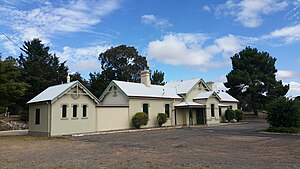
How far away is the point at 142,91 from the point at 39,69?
20.8 meters

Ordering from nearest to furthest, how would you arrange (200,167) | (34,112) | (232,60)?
(200,167) → (34,112) → (232,60)

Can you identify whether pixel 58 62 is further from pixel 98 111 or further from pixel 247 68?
pixel 247 68

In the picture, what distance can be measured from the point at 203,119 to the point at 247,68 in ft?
66.9

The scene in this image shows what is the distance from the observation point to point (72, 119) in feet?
77.3

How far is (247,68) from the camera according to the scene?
49.9 meters

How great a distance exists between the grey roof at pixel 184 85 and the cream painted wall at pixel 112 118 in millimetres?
9940

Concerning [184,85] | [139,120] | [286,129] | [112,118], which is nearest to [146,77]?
[184,85]

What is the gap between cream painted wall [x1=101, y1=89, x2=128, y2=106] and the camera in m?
29.3

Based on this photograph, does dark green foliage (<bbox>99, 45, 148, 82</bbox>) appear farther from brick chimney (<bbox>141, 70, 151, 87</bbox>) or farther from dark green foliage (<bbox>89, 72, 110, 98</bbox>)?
brick chimney (<bbox>141, 70, 151, 87</bbox>)

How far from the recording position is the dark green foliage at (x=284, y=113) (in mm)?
21359

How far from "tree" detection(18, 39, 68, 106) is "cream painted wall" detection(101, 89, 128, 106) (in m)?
14.5

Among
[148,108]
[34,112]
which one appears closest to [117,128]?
[148,108]

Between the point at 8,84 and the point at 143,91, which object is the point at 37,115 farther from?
the point at 143,91

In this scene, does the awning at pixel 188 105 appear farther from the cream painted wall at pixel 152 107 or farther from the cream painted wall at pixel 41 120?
the cream painted wall at pixel 41 120
